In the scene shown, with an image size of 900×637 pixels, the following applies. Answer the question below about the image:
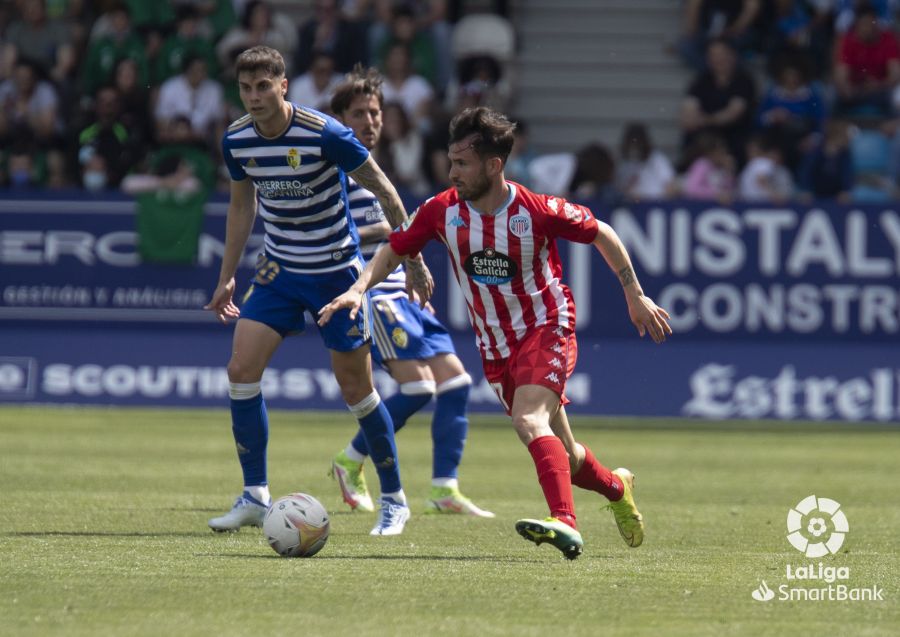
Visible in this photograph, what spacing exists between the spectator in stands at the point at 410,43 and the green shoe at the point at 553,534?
1316cm

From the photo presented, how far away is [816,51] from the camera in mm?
19938

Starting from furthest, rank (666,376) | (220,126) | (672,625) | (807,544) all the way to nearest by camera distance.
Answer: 1. (220,126)
2. (666,376)
3. (807,544)
4. (672,625)

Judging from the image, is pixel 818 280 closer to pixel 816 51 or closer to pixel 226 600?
pixel 816 51

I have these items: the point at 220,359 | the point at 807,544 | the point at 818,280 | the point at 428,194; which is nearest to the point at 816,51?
the point at 818,280

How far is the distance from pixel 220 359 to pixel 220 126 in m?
3.58

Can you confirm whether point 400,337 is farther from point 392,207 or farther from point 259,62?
point 259,62

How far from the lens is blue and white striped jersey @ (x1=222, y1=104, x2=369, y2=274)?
8.17 m

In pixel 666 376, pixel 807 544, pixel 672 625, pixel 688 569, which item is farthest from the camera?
pixel 666 376

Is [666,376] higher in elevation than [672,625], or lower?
lower

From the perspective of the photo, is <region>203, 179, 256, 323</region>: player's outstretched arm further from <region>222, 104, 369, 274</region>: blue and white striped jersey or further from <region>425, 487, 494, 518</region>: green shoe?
<region>425, 487, 494, 518</region>: green shoe

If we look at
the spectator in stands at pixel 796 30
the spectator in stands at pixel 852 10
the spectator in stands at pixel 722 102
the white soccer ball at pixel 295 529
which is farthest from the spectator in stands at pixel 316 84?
the white soccer ball at pixel 295 529

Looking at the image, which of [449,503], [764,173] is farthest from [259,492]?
[764,173]

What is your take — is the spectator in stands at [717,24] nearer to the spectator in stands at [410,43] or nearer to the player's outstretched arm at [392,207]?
the spectator in stands at [410,43]

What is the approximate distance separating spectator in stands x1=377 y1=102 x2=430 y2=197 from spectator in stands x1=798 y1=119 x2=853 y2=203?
4054 mm
